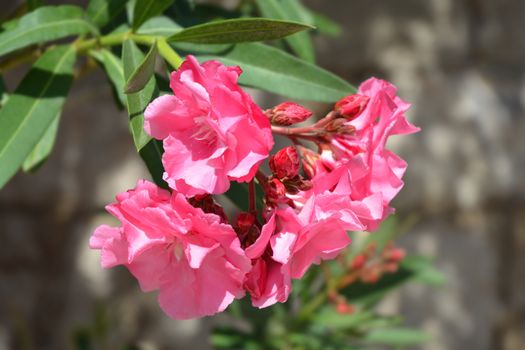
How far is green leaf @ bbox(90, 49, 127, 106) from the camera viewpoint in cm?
98

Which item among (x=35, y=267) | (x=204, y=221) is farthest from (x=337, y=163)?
(x=35, y=267)

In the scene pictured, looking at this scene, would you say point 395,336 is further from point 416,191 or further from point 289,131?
point 289,131

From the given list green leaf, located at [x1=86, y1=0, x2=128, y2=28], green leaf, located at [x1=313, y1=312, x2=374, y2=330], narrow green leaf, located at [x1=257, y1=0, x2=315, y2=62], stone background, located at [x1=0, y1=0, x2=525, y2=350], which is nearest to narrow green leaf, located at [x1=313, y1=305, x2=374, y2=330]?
green leaf, located at [x1=313, y1=312, x2=374, y2=330]

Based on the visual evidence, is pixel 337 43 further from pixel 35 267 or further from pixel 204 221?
pixel 204 221

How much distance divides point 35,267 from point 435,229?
46.4 inches

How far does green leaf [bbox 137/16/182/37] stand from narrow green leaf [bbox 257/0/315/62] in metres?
0.24

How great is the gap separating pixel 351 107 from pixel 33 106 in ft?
1.35

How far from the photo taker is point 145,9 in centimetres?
96

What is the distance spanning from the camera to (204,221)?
711 millimetres

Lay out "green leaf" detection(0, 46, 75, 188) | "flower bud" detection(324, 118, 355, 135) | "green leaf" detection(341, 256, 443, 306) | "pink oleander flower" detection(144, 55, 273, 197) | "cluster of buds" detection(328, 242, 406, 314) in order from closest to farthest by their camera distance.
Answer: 1. "pink oleander flower" detection(144, 55, 273, 197)
2. "flower bud" detection(324, 118, 355, 135)
3. "green leaf" detection(0, 46, 75, 188)
4. "cluster of buds" detection(328, 242, 406, 314)
5. "green leaf" detection(341, 256, 443, 306)

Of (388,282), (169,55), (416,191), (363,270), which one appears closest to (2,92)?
(169,55)

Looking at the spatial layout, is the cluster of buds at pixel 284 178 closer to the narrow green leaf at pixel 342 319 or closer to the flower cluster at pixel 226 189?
the flower cluster at pixel 226 189

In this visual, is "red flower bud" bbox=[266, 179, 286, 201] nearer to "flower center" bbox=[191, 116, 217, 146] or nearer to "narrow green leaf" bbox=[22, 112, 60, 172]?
"flower center" bbox=[191, 116, 217, 146]

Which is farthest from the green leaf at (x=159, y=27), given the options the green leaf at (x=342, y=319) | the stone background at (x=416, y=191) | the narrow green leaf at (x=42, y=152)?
the stone background at (x=416, y=191)
